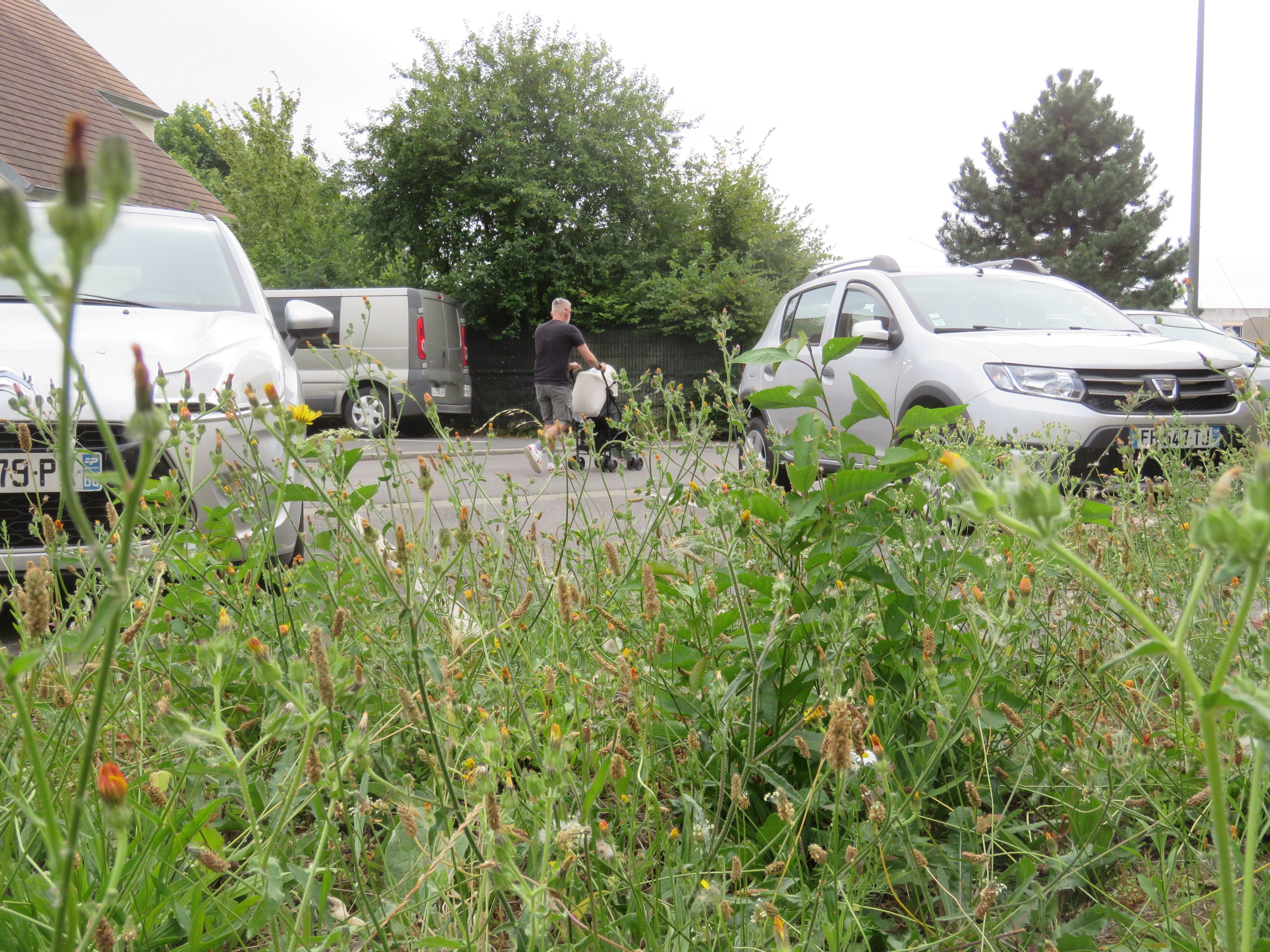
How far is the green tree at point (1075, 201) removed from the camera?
103ft

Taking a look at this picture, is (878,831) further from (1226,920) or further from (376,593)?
(376,593)

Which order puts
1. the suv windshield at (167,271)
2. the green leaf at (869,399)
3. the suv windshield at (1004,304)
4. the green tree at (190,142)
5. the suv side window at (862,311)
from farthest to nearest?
the green tree at (190,142) < the suv side window at (862,311) < the suv windshield at (1004,304) < the suv windshield at (167,271) < the green leaf at (869,399)

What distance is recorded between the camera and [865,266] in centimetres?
673

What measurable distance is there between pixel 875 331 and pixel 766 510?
12.8ft

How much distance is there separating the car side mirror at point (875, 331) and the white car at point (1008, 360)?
10 millimetres

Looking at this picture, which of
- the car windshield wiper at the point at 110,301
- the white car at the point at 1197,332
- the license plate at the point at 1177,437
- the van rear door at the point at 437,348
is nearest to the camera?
the license plate at the point at 1177,437

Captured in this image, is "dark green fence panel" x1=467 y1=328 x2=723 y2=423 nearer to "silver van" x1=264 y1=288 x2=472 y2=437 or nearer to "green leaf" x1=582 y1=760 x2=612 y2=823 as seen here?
"silver van" x1=264 y1=288 x2=472 y2=437

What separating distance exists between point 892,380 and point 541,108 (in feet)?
58.0

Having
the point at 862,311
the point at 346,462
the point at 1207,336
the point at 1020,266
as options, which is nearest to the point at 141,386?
the point at 346,462

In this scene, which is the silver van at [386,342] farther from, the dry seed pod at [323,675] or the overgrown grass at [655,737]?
the dry seed pod at [323,675]

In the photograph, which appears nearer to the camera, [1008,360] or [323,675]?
[323,675]

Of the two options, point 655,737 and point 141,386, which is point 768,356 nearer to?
point 655,737

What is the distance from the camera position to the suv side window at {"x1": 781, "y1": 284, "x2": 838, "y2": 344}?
689 cm

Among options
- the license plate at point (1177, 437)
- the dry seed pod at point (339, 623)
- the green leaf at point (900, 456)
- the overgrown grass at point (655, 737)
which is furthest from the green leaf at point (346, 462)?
the license plate at point (1177, 437)
